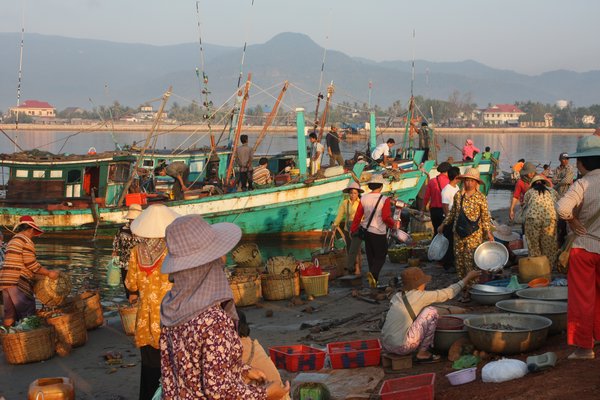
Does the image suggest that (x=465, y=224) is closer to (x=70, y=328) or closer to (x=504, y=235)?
(x=504, y=235)

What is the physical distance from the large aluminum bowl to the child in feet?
8.32

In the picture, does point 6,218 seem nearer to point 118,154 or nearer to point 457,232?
point 118,154

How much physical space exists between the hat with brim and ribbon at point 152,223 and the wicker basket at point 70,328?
337 centimetres

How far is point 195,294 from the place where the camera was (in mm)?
4035

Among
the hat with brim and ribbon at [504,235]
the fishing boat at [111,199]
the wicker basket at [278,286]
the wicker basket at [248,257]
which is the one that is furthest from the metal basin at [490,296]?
the fishing boat at [111,199]

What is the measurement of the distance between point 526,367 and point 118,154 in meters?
15.9

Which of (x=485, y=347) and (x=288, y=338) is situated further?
(x=288, y=338)

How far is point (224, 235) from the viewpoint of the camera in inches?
167

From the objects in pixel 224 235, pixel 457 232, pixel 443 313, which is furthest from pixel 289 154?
pixel 224 235

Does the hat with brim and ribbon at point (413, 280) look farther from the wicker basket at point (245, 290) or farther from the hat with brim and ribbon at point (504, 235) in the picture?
the hat with brim and ribbon at point (504, 235)

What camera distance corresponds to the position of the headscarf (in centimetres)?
399


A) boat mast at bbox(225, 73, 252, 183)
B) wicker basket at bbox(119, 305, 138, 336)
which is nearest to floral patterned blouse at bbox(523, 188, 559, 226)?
wicker basket at bbox(119, 305, 138, 336)

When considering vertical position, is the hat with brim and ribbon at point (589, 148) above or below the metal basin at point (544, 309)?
above

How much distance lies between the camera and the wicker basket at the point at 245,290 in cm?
1120
